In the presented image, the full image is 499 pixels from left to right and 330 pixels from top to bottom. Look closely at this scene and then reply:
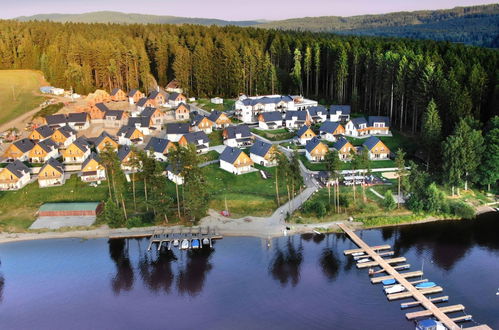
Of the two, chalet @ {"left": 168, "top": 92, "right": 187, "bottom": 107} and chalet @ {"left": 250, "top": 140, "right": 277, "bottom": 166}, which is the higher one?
chalet @ {"left": 168, "top": 92, "right": 187, "bottom": 107}

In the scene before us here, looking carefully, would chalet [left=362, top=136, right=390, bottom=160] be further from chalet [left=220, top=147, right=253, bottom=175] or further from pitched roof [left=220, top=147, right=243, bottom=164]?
pitched roof [left=220, top=147, right=243, bottom=164]

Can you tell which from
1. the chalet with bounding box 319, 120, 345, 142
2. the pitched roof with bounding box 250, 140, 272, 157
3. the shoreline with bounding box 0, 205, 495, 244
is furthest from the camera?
the chalet with bounding box 319, 120, 345, 142

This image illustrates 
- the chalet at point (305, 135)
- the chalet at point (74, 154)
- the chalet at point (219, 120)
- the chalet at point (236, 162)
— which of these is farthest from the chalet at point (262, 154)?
the chalet at point (74, 154)

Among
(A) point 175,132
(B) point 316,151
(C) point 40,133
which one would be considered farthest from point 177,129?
(B) point 316,151

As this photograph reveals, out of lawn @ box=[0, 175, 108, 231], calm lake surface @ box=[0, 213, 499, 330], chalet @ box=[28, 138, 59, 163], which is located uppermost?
chalet @ box=[28, 138, 59, 163]

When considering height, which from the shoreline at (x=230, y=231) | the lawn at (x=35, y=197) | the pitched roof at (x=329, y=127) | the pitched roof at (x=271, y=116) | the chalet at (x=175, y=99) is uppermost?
the chalet at (x=175, y=99)

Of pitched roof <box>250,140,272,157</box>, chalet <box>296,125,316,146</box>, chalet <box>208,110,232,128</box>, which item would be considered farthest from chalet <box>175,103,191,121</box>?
chalet <box>296,125,316,146</box>

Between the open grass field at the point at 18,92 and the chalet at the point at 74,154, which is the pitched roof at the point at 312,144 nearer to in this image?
the chalet at the point at 74,154

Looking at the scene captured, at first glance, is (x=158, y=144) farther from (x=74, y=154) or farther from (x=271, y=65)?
(x=271, y=65)
